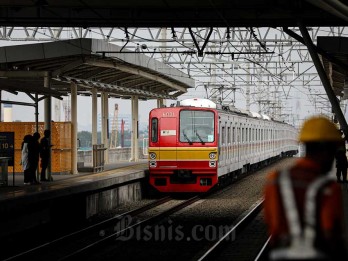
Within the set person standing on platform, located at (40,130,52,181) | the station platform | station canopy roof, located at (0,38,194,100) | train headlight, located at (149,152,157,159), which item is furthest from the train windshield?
person standing on platform, located at (40,130,52,181)

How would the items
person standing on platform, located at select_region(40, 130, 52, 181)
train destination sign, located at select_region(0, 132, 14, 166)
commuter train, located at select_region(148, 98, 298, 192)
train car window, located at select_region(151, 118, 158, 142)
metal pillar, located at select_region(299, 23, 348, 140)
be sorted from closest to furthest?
metal pillar, located at select_region(299, 23, 348, 140) < train destination sign, located at select_region(0, 132, 14, 166) < person standing on platform, located at select_region(40, 130, 52, 181) < commuter train, located at select_region(148, 98, 298, 192) < train car window, located at select_region(151, 118, 158, 142)

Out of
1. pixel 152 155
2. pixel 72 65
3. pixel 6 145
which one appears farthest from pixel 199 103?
pixel 6 145

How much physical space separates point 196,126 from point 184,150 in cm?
79

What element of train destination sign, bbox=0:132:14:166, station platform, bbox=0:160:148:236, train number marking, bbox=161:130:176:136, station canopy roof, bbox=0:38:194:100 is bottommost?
station platform, bbox=0:160:148:236

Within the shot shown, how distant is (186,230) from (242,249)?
2.44 meters

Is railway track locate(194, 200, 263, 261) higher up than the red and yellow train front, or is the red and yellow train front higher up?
the red and yellow train front

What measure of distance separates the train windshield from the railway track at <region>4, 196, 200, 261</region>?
2.72 m

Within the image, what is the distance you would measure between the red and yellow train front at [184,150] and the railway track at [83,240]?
2.11m

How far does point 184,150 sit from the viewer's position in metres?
19.0

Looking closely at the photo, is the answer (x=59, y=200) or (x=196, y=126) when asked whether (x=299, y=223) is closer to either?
(x=59, y=200)

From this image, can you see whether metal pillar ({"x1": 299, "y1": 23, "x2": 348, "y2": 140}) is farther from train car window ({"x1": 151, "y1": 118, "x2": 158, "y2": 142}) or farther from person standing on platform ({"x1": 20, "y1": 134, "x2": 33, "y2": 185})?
person standing on platform ({"x1": 20, "y1": 134, "x2": 33, "y2": 185})

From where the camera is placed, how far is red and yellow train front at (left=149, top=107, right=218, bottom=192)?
745 inches
